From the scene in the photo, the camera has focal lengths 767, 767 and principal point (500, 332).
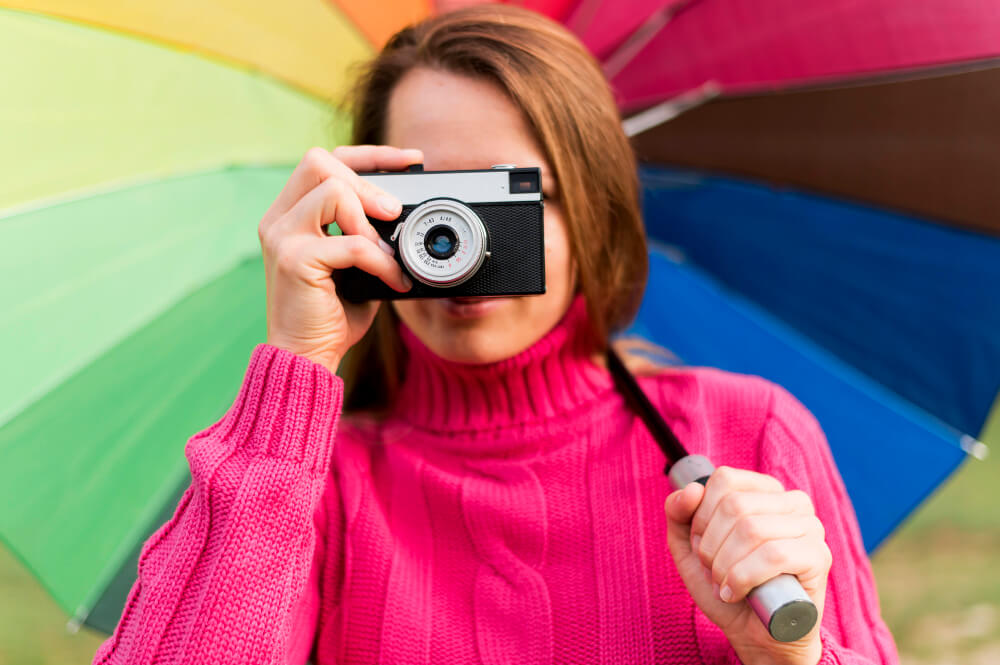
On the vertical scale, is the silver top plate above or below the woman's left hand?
above

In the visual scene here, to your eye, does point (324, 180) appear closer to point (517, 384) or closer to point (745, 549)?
point (517, 384)

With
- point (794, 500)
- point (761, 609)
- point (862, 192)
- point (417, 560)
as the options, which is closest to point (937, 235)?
point (862, 192)

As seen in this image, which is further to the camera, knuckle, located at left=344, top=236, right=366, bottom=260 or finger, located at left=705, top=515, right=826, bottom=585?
knuckle, located at left=344, top=236, right=366, bottom=260

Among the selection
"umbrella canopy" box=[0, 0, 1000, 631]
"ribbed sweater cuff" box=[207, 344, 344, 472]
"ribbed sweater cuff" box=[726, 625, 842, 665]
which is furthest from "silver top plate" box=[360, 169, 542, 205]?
"ribbed sweater cuff" box=[726, 625, 842, 665]

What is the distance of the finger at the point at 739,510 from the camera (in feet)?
3.51

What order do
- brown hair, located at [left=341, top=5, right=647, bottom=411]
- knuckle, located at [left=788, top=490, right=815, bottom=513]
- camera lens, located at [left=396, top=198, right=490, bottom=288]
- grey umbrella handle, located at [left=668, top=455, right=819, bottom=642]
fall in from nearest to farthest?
grey umbrella handle, located at [left=668, top=455, right=819, bottom=642]
knuckle, located at [left=788, top=490, right=815, bottom=513]
camera lens, located at [left=396, top=198, right=490, bottom=288]
brown hair, located at [left=341, top=5, right=647, bottom=411]

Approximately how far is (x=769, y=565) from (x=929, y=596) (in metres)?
2.99

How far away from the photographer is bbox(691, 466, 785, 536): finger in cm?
111

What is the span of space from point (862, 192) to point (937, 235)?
17 centimetres

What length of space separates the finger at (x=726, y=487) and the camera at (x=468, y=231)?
414 millimetres

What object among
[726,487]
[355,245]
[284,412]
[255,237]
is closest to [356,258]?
[355,245]

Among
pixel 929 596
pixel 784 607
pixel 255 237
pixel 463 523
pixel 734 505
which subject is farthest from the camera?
pixel 929 596

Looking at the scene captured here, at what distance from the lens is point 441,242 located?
126cm

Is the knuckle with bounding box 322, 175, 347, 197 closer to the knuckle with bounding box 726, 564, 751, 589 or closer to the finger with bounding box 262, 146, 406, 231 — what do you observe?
the finger with bounding box 262, 146, 406, 231
